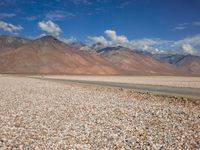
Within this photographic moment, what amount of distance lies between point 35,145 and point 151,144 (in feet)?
14.3

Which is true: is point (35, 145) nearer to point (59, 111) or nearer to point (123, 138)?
point (123, 138)

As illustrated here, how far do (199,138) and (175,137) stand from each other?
0.96 meters

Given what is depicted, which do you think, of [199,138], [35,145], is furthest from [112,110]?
[35,145]

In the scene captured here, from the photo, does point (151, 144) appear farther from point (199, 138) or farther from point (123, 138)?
point (199, 138)

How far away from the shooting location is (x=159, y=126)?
1498 centimetres

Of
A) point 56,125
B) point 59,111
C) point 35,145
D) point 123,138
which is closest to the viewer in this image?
point 35,145

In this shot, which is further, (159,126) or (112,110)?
(112,110)

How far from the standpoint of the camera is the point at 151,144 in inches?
451

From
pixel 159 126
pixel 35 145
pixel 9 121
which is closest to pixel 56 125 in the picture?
pixel 9 121

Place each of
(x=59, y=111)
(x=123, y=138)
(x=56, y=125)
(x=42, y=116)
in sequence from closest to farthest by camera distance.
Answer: (x=123, y=138) → (x=56, y=125) → (x=42, y=116) → (x=59, y=111)

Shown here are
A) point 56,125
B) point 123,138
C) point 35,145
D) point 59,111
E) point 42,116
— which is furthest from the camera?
point 59,111

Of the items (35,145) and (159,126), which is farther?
(159,126)

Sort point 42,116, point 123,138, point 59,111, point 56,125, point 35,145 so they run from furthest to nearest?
point 59,111, point 42,116, point 56,125, point 123,138, point 35,145

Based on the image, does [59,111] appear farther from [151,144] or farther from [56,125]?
[151,144]
